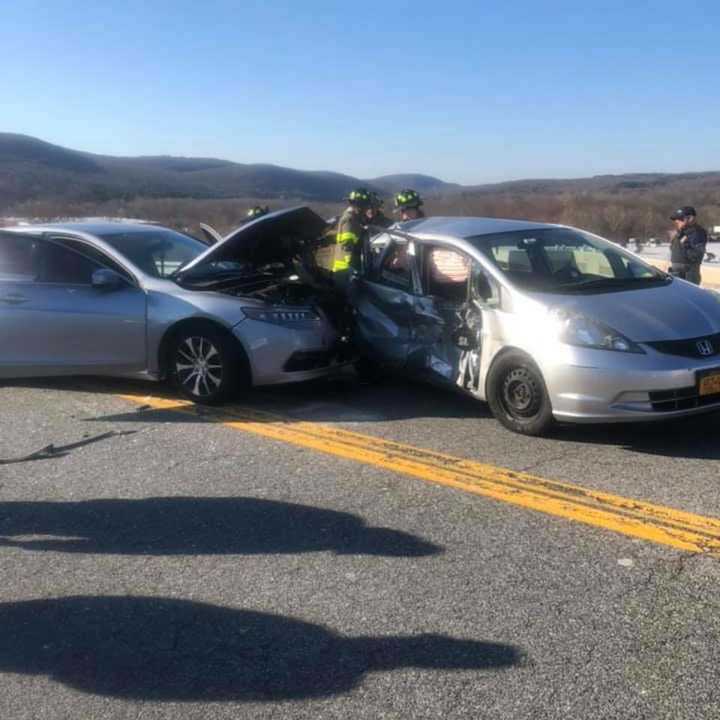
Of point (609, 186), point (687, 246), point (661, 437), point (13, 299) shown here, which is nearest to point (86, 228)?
point (13, 299)

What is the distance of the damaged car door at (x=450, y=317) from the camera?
6.50 m

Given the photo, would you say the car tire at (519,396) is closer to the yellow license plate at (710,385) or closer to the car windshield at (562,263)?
the car windshield at (562,263)

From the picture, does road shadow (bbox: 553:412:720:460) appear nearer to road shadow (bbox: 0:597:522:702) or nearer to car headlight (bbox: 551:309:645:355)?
car headlight (bbox: 551:309:645:355)

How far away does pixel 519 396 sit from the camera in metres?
6.11

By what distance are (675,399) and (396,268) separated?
2827 mm

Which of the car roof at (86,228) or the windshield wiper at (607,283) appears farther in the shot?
the car roof at (86,228)

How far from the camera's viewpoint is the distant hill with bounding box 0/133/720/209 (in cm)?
8019

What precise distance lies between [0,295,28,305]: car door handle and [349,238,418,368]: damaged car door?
2947 mm

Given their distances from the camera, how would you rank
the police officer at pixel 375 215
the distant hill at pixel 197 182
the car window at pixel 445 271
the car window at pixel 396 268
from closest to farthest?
the car window at pixel 445 271, the car window at pixel 396 268, the police officer at pixel 375 215, the distant hill at pixel 197 182

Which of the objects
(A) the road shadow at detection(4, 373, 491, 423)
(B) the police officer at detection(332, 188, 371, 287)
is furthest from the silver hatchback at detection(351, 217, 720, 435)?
(A) the road shadow at detection(4, 373, 491, 423)

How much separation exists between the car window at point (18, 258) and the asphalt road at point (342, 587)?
232 centimetres

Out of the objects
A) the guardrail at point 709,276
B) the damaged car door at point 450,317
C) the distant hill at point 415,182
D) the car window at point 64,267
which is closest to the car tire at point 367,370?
the damaged car door at point 450,317

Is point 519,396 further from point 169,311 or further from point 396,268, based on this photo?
point 169,311

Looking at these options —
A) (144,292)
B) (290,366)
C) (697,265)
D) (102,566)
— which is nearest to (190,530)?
(102,566)
